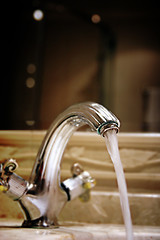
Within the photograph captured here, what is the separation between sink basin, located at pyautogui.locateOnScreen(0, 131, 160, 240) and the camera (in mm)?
543

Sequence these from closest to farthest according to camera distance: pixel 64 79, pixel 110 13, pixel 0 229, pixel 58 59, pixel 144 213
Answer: pixel 0 229 → pixel 144 213 → pixel 58 59 → pixel 64 79 → pixel 110 13

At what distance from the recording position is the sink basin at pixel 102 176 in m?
0.54

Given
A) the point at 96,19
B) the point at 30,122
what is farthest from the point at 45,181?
the point at 96,19

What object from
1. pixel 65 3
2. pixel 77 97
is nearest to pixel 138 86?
pixel 77 97

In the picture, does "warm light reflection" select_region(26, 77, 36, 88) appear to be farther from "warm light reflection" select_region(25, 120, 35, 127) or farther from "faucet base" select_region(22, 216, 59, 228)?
"faucet base" select_region(22, 216, 59, 228)

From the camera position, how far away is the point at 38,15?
3.44 ft

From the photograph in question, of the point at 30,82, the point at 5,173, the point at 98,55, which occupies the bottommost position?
the point at 5,173

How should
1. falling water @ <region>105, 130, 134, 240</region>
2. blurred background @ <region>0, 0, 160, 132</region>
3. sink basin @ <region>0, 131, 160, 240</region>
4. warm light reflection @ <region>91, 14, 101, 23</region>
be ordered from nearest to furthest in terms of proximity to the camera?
falling water @ <region>105, 130, 134, 240</region> < sink basin @ <region>0, 131, 160, 240</region> < blurred background @ <region>0, 0, 160, 132</region> < warm light reflection @ <region>91, 14, 101, 23</region>

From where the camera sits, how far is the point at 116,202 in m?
0.56

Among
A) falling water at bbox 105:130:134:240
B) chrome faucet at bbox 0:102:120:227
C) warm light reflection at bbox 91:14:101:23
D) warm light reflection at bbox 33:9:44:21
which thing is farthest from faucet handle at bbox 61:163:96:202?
warm light reflection at bbox 91:14:101:23

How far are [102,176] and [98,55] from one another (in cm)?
114

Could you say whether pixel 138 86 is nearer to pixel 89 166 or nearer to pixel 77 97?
pixel 77 97

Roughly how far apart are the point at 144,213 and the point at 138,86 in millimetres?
1219

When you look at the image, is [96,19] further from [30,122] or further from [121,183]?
[121,183]
